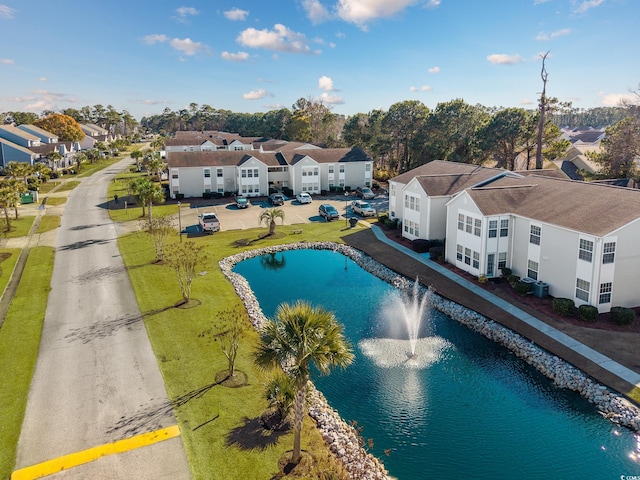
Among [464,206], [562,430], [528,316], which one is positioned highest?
[464,206]

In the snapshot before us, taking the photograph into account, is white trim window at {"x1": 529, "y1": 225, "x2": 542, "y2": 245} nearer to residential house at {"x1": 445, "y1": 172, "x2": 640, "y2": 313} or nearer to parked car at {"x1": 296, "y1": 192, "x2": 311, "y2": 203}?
residential house at {"x1": 445, "y1": 172, "x2": 640, "y2": 313}

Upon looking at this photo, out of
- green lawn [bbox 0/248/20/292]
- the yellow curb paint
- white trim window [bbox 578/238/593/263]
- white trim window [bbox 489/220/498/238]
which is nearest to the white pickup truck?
green lawn [bbox 0/248/20/292]

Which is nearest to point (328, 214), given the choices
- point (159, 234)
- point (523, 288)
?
point (159, 234)

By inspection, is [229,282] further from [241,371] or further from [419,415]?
[419,415]

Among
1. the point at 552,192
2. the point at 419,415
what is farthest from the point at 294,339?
the point at 552,192

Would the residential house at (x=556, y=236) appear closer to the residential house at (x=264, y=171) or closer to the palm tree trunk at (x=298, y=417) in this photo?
the palm tree trunk at (x=298, y=417)

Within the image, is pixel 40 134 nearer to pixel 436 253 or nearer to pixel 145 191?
pixel 145 191

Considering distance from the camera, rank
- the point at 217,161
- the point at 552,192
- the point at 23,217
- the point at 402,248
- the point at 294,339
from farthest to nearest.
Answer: the point at 217,161 → the point at 23,217 → the point at 402,248 → the point at 552,192 → the point at 294,339

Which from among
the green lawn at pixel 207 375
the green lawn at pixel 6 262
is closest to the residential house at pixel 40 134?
the green lawn at pixel 6 262
